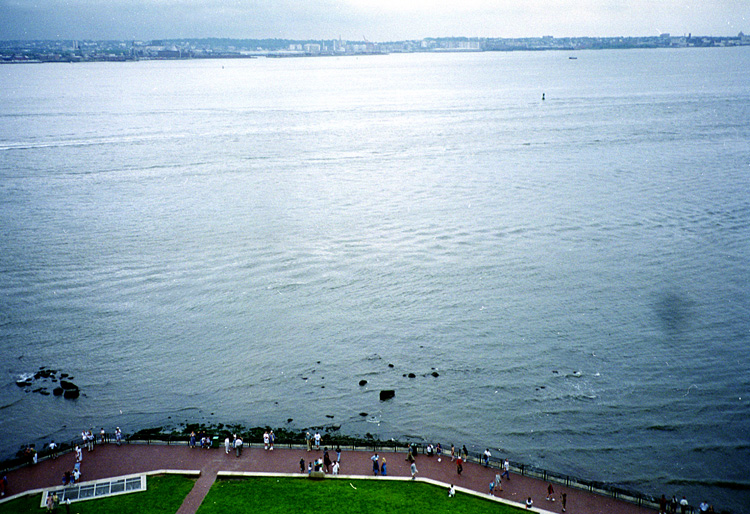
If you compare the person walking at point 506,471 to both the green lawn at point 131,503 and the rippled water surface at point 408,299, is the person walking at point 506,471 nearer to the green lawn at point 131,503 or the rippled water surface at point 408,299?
the rippled water surface at point 408,299

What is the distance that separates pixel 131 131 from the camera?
13525 centimetres

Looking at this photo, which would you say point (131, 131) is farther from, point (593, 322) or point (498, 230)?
point (593, 322)

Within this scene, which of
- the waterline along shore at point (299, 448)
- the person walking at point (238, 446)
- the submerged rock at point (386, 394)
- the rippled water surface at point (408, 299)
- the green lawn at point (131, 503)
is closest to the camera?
the green lawn at point (131, 503)

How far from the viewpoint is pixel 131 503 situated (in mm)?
30062

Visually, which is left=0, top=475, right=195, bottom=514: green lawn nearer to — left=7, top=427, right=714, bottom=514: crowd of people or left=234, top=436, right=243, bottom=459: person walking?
left=7, top=427, right=714, bottom=514: crowd of people

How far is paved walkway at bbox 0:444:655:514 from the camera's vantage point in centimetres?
3070

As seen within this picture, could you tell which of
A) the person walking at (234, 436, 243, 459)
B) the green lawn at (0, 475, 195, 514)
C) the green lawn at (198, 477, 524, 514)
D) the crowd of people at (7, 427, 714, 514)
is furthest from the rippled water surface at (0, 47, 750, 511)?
the green lawn at (0, 475, 195, 514)

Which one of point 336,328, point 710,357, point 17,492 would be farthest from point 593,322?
point 17,492

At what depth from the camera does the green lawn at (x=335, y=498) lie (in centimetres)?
2959

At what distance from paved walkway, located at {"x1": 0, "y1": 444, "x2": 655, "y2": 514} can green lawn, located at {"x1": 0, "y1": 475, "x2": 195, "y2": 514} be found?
2.04 feet

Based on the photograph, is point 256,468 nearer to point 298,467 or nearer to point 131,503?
point 298,467

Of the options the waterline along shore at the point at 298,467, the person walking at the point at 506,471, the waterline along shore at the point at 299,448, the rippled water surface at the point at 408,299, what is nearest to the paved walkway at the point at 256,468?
the waterline along shore at the point at 298,467

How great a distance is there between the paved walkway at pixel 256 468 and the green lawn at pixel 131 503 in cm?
62

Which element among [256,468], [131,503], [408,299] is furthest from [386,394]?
[131,503]
